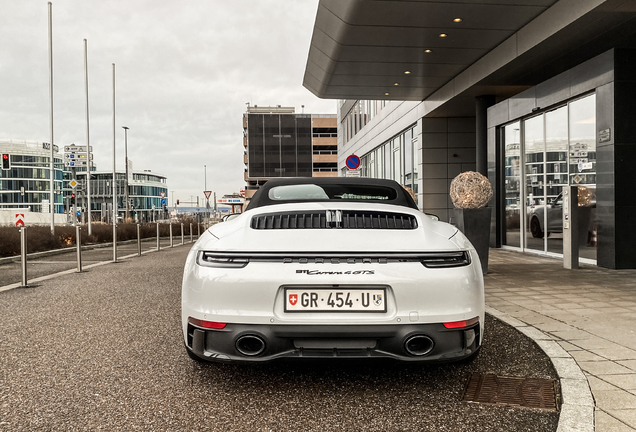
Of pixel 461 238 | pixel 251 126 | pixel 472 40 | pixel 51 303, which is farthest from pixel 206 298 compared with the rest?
pixel 251 126

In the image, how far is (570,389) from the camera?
9.64ft

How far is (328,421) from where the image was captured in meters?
2.57

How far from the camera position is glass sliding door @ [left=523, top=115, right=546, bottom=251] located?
1218cm

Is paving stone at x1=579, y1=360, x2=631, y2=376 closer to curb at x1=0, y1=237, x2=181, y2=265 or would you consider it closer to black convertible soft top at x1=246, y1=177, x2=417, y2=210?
black convertible soft top at x1=246, y1=177, x2=417, y2=210

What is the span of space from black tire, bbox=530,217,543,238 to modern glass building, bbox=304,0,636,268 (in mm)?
47

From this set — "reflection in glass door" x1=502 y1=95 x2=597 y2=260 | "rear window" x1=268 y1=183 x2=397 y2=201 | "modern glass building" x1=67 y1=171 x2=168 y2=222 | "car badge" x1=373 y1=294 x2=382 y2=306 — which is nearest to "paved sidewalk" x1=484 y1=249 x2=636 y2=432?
"car badge" x1=373 y1=294 x2=382 y2=306

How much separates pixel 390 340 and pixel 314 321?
0.41 metres

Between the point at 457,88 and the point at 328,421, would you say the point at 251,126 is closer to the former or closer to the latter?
the point at 457,88

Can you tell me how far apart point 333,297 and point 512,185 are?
12167 mm

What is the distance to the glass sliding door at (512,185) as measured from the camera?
13352 mm

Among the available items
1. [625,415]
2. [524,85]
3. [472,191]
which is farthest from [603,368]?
[524,85]

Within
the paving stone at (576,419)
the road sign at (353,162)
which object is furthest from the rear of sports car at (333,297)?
the road sign at (353,162)

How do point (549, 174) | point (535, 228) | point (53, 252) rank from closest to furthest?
point (549, 174) < point (535, 228) < point (53, 252)

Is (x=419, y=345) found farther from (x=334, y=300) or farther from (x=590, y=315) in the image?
(x=590, y=315)
